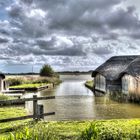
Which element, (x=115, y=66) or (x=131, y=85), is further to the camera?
(x=115, y=66)

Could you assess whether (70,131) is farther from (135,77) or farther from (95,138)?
(135,77)

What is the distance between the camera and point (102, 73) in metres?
48.7

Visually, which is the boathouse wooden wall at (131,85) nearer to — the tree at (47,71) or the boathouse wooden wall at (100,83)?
the boathouse wooden wall at (100,83)

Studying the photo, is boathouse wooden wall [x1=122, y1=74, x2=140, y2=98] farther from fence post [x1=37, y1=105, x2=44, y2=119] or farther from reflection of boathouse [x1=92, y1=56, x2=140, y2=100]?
fence post [x1=37, y1=105, x2=44, y2=119]

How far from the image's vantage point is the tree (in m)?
87.1

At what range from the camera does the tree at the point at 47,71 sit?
87.1m

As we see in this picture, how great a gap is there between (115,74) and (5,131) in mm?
32522

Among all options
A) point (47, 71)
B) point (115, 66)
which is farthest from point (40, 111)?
point (47, 71)

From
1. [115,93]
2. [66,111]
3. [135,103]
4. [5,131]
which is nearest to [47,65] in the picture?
[115,93]

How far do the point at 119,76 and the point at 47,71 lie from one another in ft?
152

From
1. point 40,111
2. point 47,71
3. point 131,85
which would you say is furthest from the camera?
point 47,71

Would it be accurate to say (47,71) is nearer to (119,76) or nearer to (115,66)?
(115,66)

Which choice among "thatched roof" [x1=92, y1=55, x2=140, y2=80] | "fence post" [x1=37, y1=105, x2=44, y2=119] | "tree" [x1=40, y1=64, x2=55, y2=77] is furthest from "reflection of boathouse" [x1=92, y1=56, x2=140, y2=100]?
"tree" [x1=40, y1=64, x2=55, y2=77]

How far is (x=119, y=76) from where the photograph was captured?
42.6 meters
